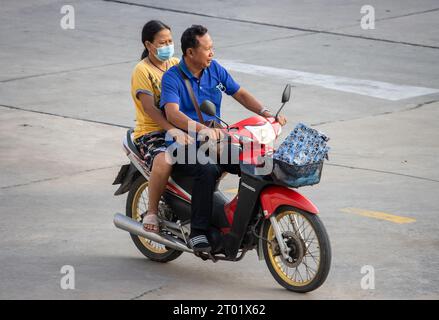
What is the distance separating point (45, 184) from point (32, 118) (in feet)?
8.69

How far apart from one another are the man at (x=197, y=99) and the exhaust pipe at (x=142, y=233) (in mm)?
221

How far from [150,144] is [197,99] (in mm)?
532

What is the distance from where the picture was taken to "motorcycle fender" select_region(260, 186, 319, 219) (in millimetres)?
7156

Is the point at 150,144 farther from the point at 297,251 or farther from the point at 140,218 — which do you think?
the point at 297,251

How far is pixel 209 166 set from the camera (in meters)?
7.47

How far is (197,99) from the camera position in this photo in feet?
25.3

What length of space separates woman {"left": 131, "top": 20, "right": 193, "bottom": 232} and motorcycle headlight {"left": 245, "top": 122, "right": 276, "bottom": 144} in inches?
30.8

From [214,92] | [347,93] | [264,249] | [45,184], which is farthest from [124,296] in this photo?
[347,93]

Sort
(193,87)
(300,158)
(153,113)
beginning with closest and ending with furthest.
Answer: (300,158) → (193,87) → (153,113)

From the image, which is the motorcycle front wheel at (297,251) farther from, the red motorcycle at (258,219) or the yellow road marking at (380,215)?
the yellow road marking at (380,215)
